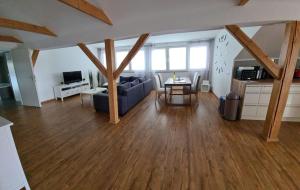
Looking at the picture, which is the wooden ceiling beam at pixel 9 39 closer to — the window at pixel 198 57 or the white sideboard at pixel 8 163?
the white sideboard at pixel 8 163

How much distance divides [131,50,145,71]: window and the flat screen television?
285cm

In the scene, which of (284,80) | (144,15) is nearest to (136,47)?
(144,15)

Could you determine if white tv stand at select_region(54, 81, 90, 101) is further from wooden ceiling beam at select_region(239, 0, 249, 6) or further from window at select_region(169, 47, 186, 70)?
wooden ceiling beam at select_region(239, 0, 249, 6)

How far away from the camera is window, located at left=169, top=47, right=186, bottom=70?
722 centimetres

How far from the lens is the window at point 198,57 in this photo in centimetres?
686

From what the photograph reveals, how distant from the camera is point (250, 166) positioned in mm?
1998

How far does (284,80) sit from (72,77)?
7.35 meters

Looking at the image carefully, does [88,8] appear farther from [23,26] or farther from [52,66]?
[52,66]

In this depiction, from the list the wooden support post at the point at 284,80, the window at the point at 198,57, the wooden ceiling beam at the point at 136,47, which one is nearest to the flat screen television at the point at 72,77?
the wooden ceiling beam at the point at 136,47

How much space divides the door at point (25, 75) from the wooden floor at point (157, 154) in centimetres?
187

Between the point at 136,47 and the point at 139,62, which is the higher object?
the point at 136,47

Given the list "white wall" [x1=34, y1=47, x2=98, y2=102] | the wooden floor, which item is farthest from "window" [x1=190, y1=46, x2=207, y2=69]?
"white wall" [x1=34, y1=47, x2=98, y2=102]

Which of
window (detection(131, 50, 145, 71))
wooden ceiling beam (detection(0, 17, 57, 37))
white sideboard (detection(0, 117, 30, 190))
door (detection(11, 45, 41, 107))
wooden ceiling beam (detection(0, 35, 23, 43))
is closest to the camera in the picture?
white sideboard (detection(0, 117, 30, 190))

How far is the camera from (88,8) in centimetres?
235
